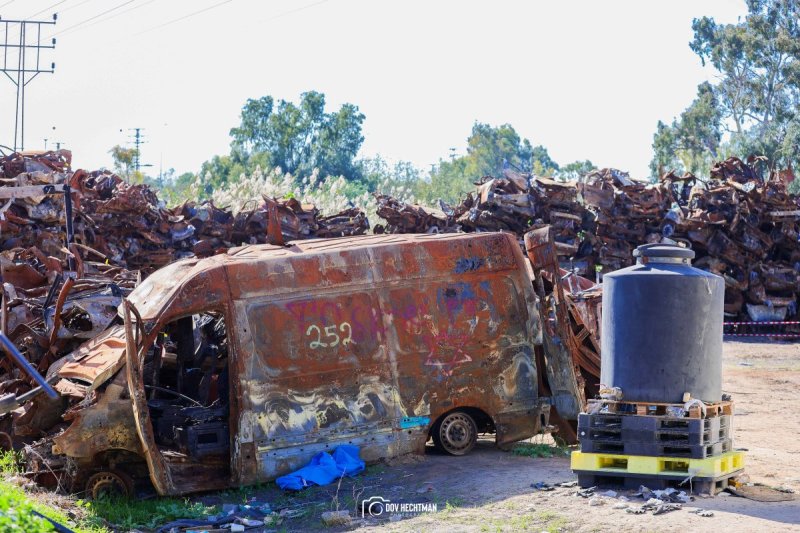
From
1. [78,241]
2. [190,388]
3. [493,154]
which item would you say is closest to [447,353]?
[190,388]

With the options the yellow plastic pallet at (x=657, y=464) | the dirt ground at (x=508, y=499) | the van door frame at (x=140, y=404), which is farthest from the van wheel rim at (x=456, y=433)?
the van door frame at (x=140, y=404)

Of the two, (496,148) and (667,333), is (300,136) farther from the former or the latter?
(667,333)

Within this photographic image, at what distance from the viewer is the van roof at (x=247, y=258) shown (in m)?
9.90

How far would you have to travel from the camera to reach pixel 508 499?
358 inches

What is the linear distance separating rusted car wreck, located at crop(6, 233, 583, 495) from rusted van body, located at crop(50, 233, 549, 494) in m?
0.01

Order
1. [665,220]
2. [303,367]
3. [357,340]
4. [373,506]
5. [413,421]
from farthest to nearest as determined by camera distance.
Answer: [665,220] < [413,421] < [357,340] < [303,367] < [373,506]

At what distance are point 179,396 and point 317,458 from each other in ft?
5.40

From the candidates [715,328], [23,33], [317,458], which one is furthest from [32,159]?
[23,33]

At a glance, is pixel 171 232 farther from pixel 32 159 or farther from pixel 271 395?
pixel 271 395

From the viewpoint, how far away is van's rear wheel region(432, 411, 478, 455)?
35.2 ft

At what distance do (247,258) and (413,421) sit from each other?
2259mm

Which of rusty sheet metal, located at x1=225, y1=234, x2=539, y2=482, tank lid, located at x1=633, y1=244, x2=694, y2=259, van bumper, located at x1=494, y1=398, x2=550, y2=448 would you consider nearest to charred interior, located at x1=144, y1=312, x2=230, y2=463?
rusty sheet metal, located at x1=225, y1=234, x2=539, y2=482

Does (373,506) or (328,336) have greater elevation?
(328,336)

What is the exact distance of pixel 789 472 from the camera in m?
10.2
